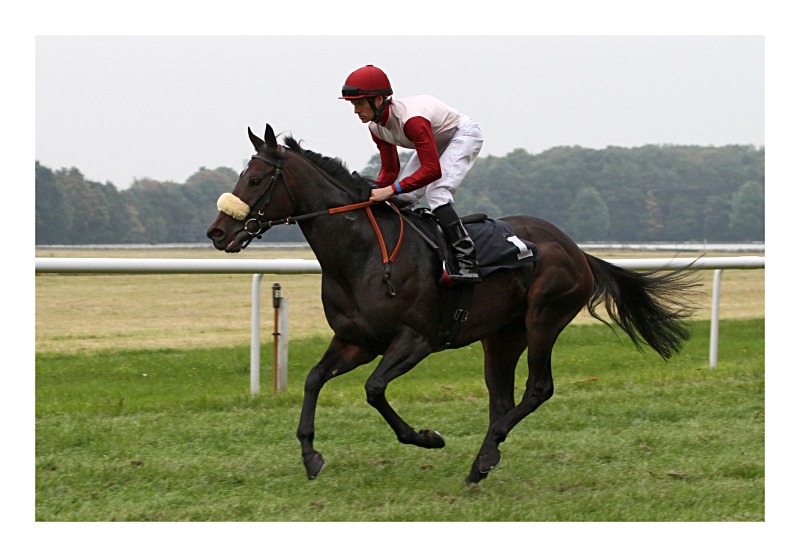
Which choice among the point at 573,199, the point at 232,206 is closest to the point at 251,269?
the point at 232,206

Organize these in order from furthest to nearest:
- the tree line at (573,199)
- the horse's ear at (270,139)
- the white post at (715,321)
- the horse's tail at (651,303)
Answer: the tree line at (573,199)
the white post at (715,321)
the horse's tail at (651,303)
the horse's ear at (270,139)

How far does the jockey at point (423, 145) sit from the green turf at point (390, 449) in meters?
1.14

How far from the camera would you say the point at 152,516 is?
4160 millimetres

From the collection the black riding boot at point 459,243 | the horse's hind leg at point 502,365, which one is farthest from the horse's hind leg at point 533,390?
the black riding boot at point 459,243

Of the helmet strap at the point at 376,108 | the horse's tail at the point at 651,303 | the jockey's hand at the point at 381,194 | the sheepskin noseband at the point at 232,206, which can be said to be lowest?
the horse's tail at the point at 651,303

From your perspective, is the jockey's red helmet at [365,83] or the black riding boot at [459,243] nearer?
the jockey's red helmet at [365,83]

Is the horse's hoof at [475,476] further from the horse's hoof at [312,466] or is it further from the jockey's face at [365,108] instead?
the jockey's face at [365,108]

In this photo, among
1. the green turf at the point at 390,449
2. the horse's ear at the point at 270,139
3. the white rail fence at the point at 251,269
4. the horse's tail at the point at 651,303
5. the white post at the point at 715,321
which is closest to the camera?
the green turf at the point at 390,449

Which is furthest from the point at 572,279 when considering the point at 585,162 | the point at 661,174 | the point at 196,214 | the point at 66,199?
the point at 661,174

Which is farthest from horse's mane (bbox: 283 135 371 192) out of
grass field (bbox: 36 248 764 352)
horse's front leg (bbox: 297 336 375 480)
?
grass field (bbox: 36 248 764 352)

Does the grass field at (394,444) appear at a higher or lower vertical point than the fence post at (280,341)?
lower

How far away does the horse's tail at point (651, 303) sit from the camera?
5.93 meters

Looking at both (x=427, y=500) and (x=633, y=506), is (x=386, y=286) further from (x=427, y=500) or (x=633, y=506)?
(x=633, y=506)

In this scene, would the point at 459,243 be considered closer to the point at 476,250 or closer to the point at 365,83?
the point at 476,250
